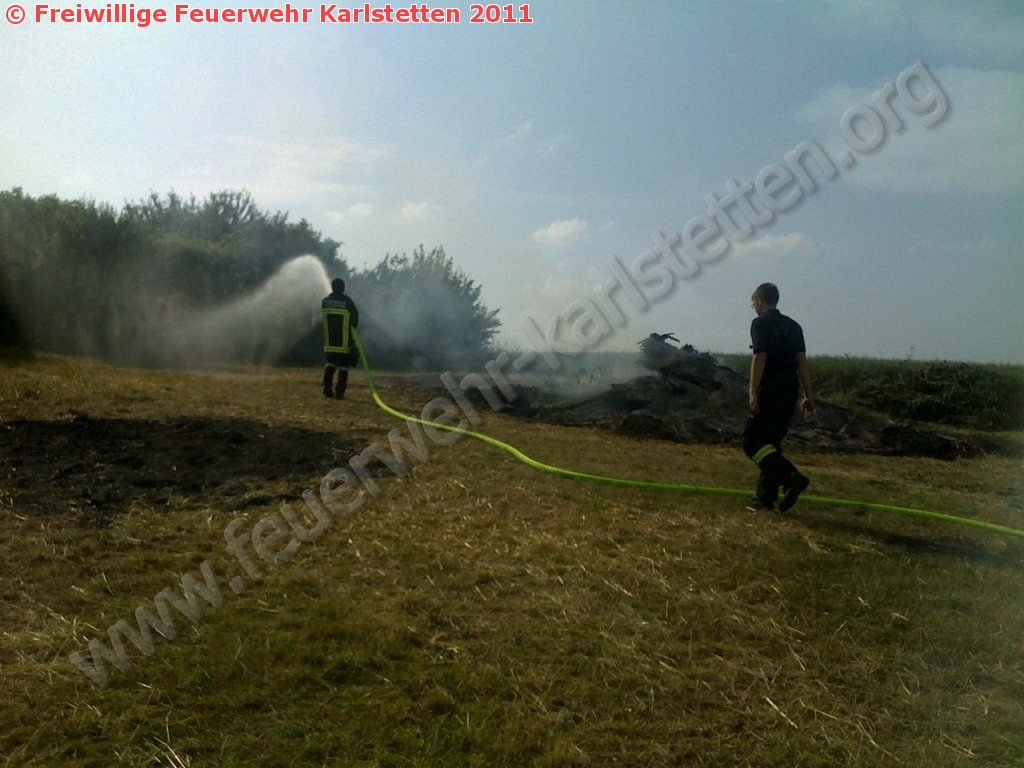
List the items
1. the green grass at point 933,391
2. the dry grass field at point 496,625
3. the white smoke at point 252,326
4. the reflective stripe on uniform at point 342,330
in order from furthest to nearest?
the white smoke at point 252,326
the green grass at point 933,391
the reflective stripe on uniform at point 342,330
the dry grass field at point 496,625

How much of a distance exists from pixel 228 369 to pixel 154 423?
36.6ft

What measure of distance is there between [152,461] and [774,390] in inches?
221

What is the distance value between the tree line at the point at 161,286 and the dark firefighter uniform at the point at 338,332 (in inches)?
379

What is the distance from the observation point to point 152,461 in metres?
7.44

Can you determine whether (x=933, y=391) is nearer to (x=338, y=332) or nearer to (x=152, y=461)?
(x=338, y=332)

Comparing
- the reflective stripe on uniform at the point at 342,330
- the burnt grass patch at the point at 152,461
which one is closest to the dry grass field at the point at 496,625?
the burnt grass patch at the point at 152,461

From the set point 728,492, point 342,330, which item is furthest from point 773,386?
point 342,330

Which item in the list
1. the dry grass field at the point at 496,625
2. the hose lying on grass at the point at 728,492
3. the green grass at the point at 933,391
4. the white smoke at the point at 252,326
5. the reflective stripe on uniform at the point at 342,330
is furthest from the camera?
the white smoke at the point at 252,326

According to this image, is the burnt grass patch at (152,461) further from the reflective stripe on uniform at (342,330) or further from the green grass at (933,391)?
the green grass at (933,391)

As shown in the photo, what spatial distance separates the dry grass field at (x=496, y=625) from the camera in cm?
312

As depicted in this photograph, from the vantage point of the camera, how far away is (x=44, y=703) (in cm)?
329

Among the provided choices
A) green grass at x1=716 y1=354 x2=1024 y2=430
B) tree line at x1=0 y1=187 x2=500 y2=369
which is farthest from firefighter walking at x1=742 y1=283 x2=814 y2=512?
tree line at x1=0 y1=187 x2=500 y2=369

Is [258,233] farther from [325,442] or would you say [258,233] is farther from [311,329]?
[325,442]

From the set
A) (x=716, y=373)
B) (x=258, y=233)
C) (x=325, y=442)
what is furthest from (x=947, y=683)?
(x=258, y=233)
